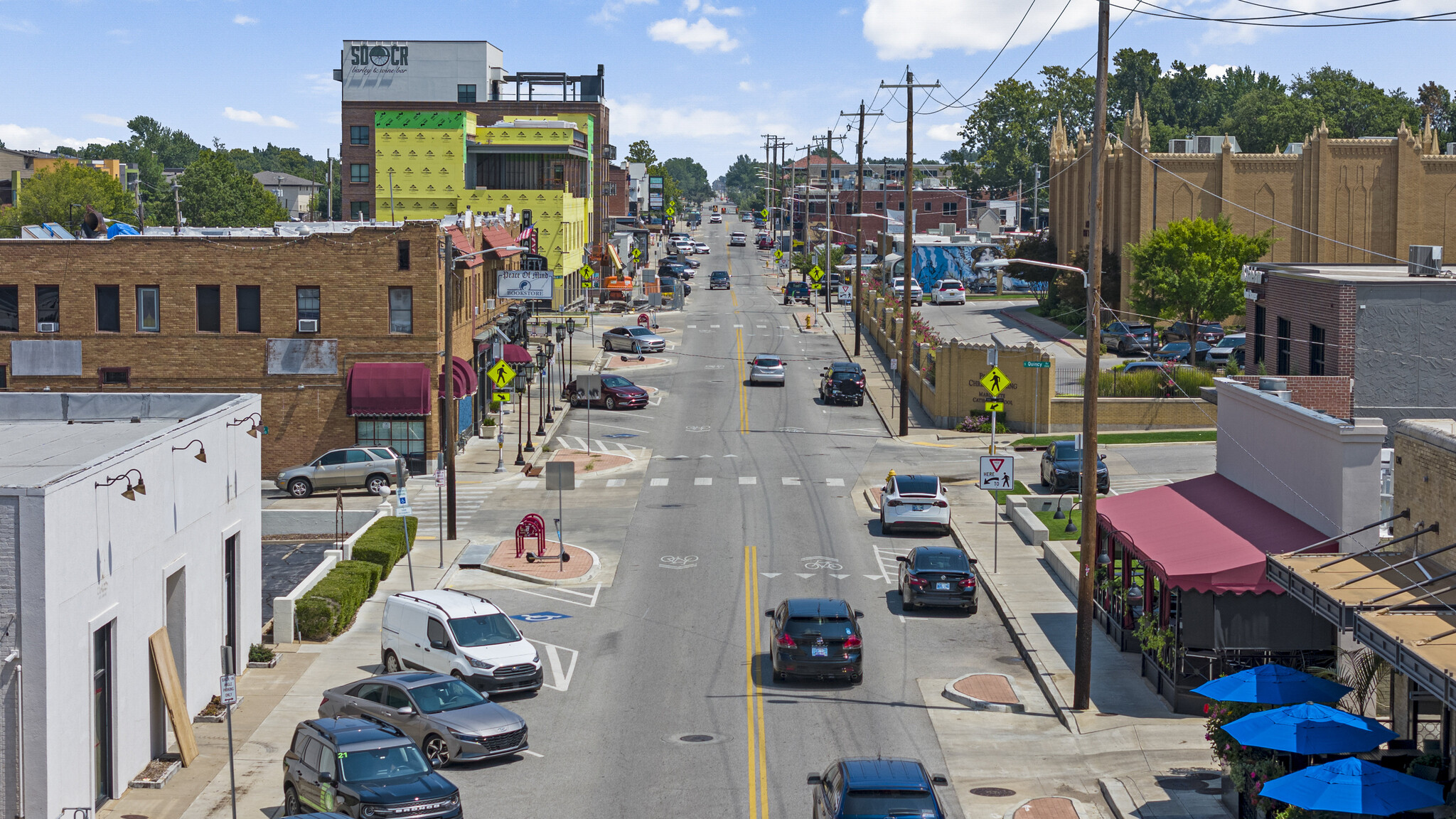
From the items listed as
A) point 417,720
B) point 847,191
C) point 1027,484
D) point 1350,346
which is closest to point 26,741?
point 417,720

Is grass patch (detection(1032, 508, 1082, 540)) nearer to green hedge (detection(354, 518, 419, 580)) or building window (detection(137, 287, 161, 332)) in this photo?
green hedge (detection(354, 518, 419, 580))

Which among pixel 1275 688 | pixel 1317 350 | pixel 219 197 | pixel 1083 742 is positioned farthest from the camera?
pixel 219 197

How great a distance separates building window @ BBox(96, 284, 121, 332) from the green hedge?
635 inches

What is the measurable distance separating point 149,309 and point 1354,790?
43.2 meters

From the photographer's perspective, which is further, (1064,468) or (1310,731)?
(1064,468)

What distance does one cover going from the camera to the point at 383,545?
1446 inches

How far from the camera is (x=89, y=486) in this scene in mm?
20312

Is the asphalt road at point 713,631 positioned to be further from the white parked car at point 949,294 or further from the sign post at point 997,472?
the white parked car at point 949,294

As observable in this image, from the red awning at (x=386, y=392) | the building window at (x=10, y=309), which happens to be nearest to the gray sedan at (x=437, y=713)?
the red awning at (x=386, y=392)

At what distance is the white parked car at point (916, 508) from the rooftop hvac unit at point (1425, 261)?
14.1m

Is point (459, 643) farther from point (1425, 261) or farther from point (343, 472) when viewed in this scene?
point (1425, 261)

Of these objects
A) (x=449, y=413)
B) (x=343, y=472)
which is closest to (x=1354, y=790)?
(x=449, y=413)

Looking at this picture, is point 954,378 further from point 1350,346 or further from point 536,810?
point 536,810

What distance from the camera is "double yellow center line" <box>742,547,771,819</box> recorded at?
21.1 metres
